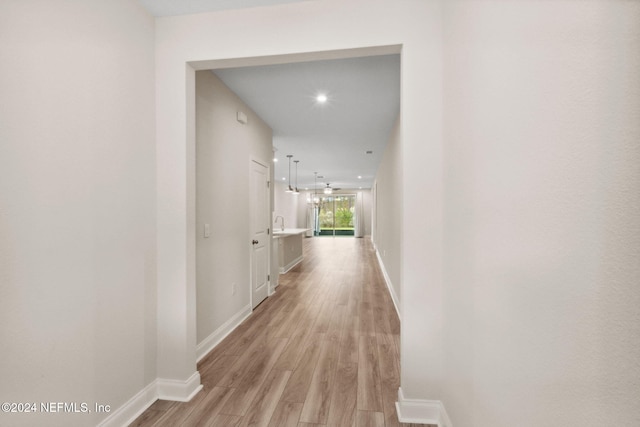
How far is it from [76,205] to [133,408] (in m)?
1.38

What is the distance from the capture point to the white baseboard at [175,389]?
203 centimetres

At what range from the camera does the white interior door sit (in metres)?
3.96

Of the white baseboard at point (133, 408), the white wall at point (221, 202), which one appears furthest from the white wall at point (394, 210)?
the white baseboard at point (133, 408)

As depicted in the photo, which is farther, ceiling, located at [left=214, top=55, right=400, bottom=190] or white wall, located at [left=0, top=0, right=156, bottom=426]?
ceiling, located at [left=214, top=55, right=400, bottom=190]

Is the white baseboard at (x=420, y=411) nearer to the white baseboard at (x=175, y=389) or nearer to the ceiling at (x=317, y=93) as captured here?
the white baseboard at (x=175, y=389)

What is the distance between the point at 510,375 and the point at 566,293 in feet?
1.48

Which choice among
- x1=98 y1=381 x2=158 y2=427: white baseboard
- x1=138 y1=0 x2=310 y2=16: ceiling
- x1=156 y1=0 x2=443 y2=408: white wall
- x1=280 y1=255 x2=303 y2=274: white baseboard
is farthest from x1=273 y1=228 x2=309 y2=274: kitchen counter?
x1=138 y1=0 x2=310 y2=16: ceiling

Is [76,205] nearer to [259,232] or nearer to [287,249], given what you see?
[259,232]

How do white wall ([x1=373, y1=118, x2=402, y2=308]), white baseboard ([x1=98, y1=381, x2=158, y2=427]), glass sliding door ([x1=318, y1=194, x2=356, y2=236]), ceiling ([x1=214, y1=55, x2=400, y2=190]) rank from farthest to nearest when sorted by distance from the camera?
glass sliding door ([x1=318, y1=194, x2=356, y2=236])
white wall ([x1=373, y1=118, x2=402, y2=308])
ceiling ([x1=214, y1=55, x2=400, y2=190])
white baseboard ([x1=98, y1=381, x2=158, y2=427])

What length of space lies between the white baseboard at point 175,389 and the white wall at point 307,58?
0.05m

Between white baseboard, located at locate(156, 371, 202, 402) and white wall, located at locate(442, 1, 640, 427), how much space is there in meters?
1.83

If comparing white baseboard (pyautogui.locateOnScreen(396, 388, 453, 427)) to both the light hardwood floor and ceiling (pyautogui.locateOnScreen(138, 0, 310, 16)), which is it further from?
ceiling (pyautogui.locateOnScreen(138, 0, 310, 16))

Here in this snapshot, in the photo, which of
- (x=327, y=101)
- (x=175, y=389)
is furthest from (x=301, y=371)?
(x=327, y=101)

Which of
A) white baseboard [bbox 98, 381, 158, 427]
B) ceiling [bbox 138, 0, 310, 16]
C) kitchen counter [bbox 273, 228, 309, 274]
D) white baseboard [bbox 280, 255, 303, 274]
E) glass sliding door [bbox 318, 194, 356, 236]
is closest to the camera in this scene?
white baseboard [bbox 98, 381, 158, 427]
